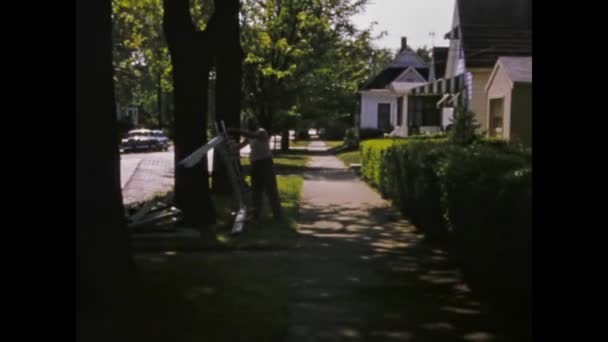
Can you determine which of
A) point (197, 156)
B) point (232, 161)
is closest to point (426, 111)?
point (232, 161)

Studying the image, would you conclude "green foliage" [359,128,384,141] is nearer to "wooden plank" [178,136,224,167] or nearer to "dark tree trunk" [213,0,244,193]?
"dark tree trunk" [213,0,244,193]

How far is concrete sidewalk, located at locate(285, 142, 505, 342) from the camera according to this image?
7.07 metres

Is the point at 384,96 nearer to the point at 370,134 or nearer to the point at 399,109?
the point at 370,134

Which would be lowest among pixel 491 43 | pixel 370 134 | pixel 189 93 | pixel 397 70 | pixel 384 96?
pixel 370 134

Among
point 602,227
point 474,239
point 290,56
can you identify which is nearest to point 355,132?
point 290,56

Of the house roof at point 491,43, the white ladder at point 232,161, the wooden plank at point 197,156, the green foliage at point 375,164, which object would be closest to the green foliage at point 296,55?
the house roof at point 491,43

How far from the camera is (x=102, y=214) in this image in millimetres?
7754

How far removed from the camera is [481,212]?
8.41 metres

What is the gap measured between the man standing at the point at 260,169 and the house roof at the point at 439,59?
1378 inches

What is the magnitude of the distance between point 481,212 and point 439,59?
4230 cm

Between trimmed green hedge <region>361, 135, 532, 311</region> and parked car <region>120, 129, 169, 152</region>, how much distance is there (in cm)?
4119

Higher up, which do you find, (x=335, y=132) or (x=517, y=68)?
(x=517, y=68)

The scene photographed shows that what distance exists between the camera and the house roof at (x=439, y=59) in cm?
4869

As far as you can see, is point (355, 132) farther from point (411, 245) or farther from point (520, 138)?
point (411, 245)
